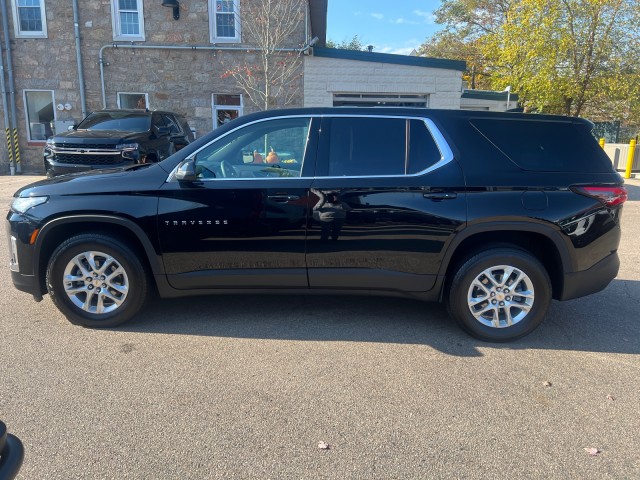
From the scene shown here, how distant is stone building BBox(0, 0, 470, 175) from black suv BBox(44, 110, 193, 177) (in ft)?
17.6

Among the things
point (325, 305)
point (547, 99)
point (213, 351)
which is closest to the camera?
point (213, 351)

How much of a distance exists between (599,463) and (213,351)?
8.46 feet

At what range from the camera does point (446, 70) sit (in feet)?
47.9

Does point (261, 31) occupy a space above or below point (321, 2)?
below

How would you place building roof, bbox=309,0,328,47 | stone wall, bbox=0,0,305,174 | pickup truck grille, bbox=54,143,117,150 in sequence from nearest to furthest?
pickup truck grille, bbox=54,143,117,150
stone wall, bbox=0,0,305,174
building roof, bbox=309,0,328,47

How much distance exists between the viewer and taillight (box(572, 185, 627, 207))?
147 inches

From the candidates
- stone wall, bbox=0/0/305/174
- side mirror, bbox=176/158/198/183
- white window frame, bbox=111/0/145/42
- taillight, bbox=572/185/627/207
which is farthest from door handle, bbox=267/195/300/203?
white window frame, bbox=111/0/145/42

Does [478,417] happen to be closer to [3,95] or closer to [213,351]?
[213,351]

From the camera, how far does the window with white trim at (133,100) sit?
50.8ft

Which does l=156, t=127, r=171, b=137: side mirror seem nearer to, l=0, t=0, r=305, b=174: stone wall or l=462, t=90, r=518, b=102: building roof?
l=0, t=0, r=305, b=174: stone wall

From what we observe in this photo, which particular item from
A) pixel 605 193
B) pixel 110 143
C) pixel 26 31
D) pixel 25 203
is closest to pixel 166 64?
pixel 26 31

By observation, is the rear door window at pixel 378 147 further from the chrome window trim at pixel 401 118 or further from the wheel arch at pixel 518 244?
the wheel arch at pixel 518 244

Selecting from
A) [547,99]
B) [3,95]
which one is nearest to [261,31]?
[3,95]

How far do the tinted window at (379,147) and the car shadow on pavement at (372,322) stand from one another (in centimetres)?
134
